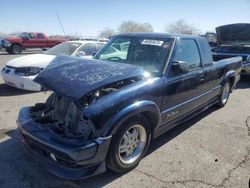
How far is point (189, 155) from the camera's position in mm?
4020

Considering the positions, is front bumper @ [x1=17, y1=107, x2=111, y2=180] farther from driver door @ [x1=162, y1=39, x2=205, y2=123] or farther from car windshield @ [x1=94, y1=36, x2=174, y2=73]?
car windshield @ [x1=94, y1=36, x2=174, y2=73]

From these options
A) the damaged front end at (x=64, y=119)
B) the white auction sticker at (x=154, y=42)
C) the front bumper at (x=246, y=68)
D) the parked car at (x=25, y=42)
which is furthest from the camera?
the parked car at (x=25, y=42)

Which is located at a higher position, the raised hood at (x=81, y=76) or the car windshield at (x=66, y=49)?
the raised hood at (x=81, y=76)

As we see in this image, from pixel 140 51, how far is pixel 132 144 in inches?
64.3

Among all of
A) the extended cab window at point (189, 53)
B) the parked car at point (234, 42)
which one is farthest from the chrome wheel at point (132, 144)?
the parked car at point (234, 42)

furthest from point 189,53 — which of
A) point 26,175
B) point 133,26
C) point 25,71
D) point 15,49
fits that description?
point 133,26

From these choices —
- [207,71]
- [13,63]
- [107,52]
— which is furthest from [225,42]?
[13,63]

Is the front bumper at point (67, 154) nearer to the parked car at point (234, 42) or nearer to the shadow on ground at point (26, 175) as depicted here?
the shadow on ground at point (26, 175)

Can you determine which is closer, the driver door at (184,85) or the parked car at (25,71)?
the driver door at (184,85)

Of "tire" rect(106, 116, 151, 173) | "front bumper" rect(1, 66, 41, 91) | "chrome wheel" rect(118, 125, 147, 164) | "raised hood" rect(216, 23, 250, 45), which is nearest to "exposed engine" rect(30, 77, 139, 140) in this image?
"tire" rect(106, 116, 151, 173)

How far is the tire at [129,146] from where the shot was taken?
10.4 ft

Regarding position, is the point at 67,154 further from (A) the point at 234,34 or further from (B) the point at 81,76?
(A) the point at 234,34

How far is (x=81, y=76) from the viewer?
336 centimetres

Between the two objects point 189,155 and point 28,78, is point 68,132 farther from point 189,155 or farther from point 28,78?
point 28,78
